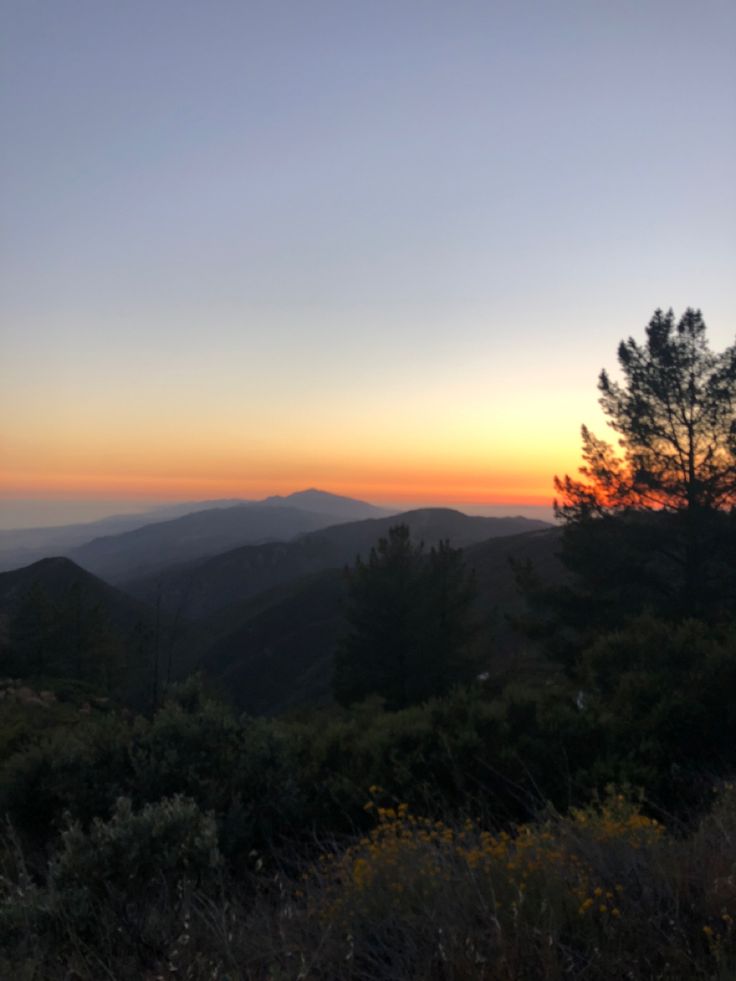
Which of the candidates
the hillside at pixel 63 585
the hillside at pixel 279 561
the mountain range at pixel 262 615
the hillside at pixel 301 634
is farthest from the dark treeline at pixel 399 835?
the hillside at pixel 279 561

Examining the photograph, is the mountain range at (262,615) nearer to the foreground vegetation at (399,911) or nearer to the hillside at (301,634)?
the hillside at (301,634)

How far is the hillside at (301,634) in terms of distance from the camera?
48.0m

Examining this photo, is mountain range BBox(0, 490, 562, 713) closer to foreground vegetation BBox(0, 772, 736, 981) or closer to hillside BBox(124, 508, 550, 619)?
hillside BBox(124, 508, 550, 619)

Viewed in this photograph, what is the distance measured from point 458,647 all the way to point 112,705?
984cm

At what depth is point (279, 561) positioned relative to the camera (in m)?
136

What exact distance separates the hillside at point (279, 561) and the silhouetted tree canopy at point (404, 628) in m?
93.4

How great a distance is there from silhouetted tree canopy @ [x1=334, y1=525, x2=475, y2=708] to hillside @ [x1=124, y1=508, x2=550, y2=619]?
Result: 306 feet

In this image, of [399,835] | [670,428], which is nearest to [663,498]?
[670,428]

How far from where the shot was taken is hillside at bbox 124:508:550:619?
120m

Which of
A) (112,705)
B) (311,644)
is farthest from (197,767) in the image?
(311,644)

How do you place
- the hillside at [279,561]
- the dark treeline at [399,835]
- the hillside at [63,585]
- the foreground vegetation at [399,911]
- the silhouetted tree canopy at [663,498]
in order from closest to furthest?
1. the foreground vegetation at [399,911]
2. the dark treeline at [399,835]
3. the silhouetted tree canopy at [663,498]
4. the hillside at [63,585]
5. the hillside at [279,561]

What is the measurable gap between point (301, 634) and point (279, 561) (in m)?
71.5

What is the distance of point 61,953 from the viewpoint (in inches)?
133

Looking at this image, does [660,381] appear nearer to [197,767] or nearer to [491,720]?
[491,720]
